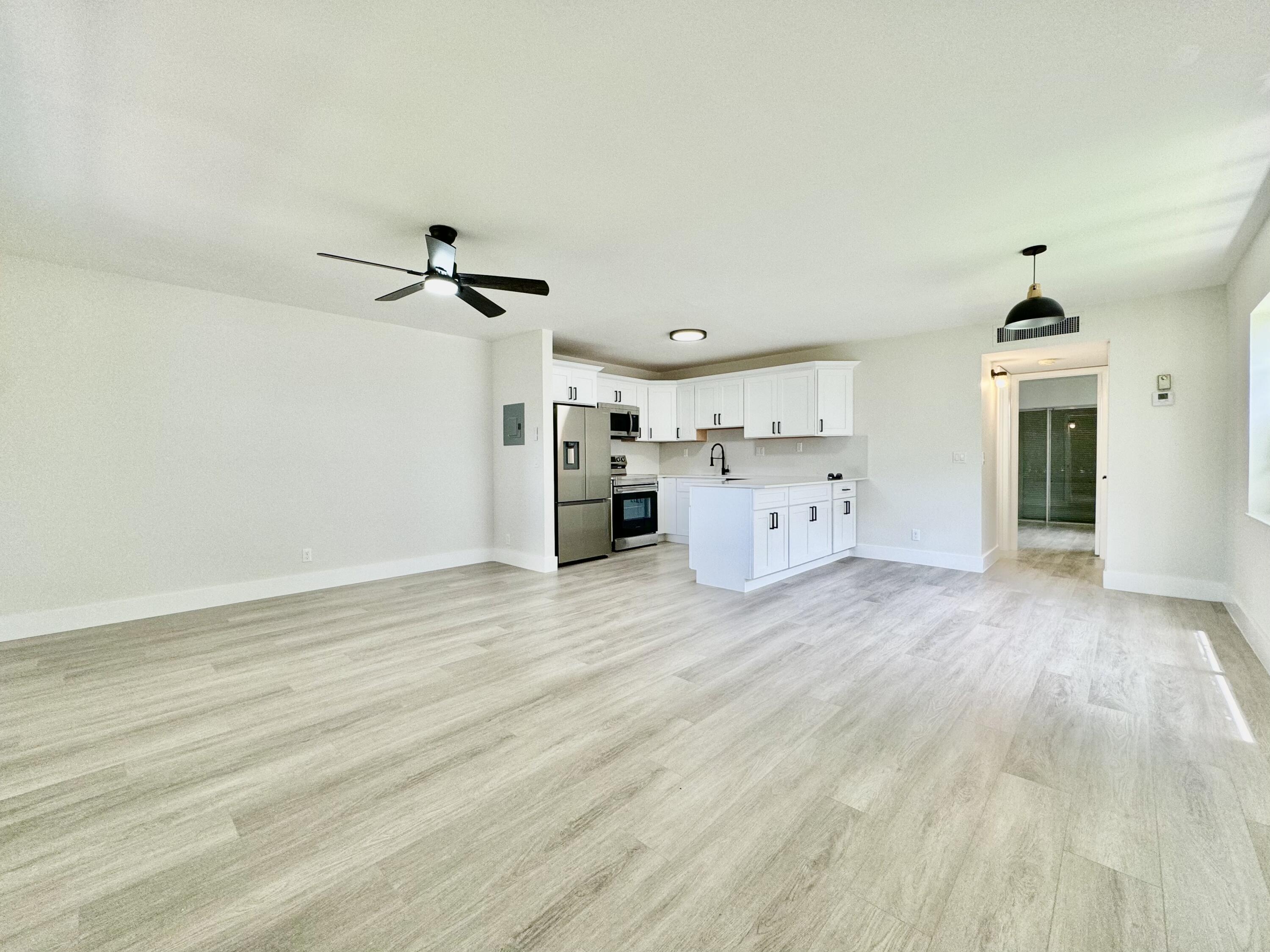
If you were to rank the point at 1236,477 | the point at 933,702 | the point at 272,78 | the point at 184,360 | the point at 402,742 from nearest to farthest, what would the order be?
the point at 272,78, the point at 402,742, the point at 933,702, the point at 1236,477, the point at 184,360

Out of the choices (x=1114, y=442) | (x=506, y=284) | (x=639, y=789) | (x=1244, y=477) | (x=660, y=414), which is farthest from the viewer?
(x=660, y=414)

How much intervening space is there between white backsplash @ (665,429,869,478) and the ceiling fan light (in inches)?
193

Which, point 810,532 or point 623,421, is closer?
point 810,532

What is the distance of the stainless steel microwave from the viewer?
273 inches

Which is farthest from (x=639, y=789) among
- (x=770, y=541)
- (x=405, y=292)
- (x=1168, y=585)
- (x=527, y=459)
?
(x=1168, y=585)

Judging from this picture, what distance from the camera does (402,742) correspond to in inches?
91.8

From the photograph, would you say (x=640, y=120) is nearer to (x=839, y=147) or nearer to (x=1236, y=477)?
(x=839, y=147)

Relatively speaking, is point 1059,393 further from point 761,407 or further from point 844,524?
point 761,407

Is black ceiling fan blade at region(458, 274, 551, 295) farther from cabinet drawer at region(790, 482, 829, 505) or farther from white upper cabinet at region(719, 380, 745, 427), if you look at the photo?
white upper cabinet at region(719, 380, 745, 427)

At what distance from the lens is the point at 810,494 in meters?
5.68

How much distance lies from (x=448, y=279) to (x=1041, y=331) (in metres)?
5.56

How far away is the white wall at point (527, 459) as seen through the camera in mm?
5797

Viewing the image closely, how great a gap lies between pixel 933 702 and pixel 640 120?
3.09 m

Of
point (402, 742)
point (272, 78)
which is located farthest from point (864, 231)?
point (402, 742)
